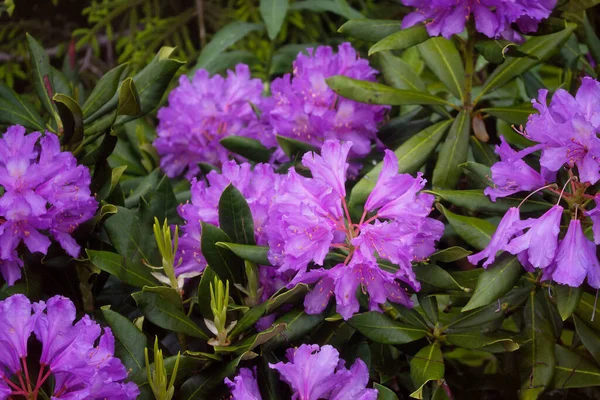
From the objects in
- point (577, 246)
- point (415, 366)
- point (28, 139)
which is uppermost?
point (28, 139)

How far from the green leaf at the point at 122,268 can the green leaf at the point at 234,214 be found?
0.53 ft

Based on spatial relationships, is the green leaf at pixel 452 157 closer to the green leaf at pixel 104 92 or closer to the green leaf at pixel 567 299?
the green leaf at pixel 567 299

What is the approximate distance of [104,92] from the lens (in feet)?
4.75

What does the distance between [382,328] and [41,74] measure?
799 mm

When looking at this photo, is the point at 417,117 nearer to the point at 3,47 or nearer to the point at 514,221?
the point at 514,221

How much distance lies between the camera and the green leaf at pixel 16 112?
4.75 ft

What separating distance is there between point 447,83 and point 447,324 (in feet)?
1.71

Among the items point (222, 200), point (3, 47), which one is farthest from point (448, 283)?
point (3, 47)

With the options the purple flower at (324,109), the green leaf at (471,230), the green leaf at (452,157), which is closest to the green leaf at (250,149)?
the purple flower at (324,109)

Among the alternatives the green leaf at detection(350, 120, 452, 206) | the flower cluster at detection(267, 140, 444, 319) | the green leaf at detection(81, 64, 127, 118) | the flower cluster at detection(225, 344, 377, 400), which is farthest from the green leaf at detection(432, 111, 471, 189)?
the green leaf at detection(81, 64, 127, 118)

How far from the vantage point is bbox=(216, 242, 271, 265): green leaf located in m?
1.21

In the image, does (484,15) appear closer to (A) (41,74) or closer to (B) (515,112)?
(B) (515,112)

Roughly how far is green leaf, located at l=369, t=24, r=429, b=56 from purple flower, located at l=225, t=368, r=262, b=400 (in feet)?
1.99

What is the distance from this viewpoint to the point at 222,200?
1.25 meters
